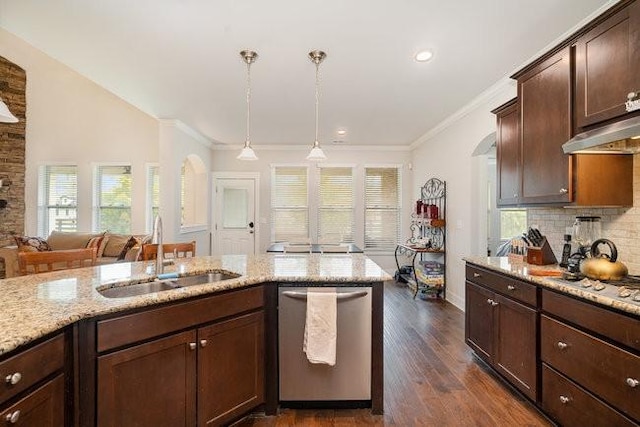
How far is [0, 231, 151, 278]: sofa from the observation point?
15.2 feet

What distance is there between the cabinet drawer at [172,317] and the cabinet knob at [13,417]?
0.33 m

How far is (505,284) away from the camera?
2.32m

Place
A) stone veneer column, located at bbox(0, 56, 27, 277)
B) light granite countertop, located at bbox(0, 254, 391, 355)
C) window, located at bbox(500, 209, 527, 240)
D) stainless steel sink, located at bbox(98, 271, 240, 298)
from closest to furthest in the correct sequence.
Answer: light granite countertop, located at bbox(0, 254, 391, 355), stainless steel sink, located at bbox(98, 271, 240, 298), stone veneer column, located at bbox(0, 56, 27, 277), window, located at bbox(500, 209, 527, 240)

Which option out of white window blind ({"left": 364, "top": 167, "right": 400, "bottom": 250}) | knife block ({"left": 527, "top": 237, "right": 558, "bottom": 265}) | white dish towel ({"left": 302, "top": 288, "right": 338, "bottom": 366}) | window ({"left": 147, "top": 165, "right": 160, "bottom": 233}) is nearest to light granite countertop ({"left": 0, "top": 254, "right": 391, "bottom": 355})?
white dish towel ({"left": 302, "top": 288, "right": 338, "bottom": 366})

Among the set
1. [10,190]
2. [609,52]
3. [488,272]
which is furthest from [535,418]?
[10,190]

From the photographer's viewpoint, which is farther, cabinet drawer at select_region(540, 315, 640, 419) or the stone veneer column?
the stone veneer column

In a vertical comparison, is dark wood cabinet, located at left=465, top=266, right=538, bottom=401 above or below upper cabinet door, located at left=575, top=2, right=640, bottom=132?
below

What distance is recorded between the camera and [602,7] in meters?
2.17

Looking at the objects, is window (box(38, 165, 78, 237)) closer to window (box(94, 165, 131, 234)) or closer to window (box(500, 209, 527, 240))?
window (box(94, 165, 131, 234))

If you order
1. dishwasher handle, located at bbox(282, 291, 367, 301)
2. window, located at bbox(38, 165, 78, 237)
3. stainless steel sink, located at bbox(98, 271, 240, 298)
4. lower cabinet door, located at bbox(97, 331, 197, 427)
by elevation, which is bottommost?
lower cabinet door, located at bbox(97, 331, 197, 427)

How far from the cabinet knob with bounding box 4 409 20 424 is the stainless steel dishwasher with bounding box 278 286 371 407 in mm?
1236

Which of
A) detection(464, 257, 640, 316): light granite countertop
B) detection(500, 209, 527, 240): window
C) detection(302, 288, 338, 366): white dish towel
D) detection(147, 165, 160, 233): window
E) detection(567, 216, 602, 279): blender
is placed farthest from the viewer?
detection(147, 165, 160, 233): window

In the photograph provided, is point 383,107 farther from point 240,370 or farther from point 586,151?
point 240,370

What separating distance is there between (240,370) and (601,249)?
8.49 feet
